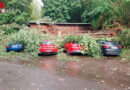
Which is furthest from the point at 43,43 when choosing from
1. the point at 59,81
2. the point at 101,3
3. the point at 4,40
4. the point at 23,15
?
the point at 23,15

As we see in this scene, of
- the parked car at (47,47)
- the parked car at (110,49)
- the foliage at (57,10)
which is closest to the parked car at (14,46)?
the parked car at (47,47)

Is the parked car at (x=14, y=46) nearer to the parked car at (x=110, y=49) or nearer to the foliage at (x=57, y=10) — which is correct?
the parked car at (x=110, y=49)

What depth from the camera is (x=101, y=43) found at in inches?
422

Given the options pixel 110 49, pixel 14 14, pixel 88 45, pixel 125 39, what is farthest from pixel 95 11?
pixel 14 14

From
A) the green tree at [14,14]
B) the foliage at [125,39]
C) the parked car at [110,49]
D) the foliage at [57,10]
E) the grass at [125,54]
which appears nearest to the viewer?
the parked car at [110,49]

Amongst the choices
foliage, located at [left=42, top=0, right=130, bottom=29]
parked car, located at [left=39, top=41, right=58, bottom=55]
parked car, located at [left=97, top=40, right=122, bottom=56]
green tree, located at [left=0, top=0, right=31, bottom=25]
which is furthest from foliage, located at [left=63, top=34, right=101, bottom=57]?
green tree, located at [left=0, top=0, right=31, bottom=25]

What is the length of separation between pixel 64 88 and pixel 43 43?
6283 mm

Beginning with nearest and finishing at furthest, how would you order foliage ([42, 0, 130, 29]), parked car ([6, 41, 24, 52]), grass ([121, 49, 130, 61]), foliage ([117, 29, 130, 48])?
1. grass ([121, 49, 130, 61])
2. parked car ([6, 41, 24, 52])
3. foliage ([117, 29, 130, 48])
4. foliage ([42, 0, 130, 29])

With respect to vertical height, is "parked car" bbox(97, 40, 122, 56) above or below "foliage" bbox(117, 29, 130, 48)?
below

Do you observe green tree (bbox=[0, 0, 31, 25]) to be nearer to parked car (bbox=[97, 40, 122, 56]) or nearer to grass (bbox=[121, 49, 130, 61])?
Answer: parked car (bbox=[97, 40, 122, 56])

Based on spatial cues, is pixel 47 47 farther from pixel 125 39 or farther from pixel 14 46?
pixel 125 39

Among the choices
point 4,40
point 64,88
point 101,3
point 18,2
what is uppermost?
point 18,2

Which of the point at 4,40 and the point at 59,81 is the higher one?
the point at 4,40

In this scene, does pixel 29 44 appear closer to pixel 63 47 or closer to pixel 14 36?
pixel 14 36
